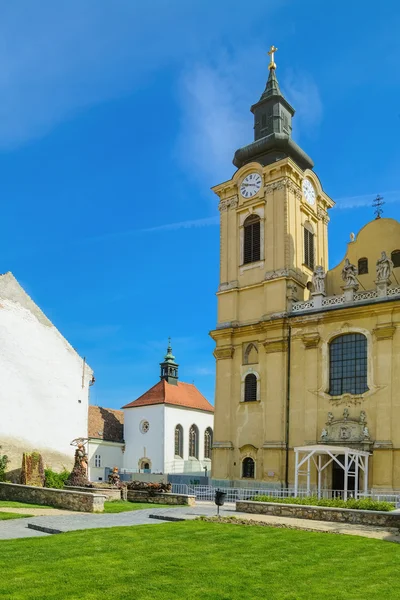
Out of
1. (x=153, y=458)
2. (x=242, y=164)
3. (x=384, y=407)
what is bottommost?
(x=153, y=458)

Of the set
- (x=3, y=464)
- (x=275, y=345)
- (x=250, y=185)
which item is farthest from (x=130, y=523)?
(x=250, y=185)

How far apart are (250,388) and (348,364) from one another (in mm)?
6517

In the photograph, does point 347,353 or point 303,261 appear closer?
point 347,353

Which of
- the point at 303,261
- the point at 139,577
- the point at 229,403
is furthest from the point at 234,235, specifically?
the point at 139,577

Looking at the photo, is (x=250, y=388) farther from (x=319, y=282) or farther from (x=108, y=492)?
(x=108, y=492)

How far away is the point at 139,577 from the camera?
9.69 meters

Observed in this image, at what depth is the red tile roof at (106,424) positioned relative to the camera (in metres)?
53.0

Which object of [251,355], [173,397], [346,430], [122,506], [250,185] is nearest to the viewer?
[122,506]

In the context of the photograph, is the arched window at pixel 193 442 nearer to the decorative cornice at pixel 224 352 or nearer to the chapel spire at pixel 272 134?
the decorative cornice at pixel 224 352

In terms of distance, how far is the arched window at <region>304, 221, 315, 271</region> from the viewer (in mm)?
38969

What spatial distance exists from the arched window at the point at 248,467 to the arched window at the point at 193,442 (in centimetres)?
2097

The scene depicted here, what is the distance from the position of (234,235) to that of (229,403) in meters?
10.7

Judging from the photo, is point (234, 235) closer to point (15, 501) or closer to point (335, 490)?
point (335, 490)

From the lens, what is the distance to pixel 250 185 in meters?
39.4
